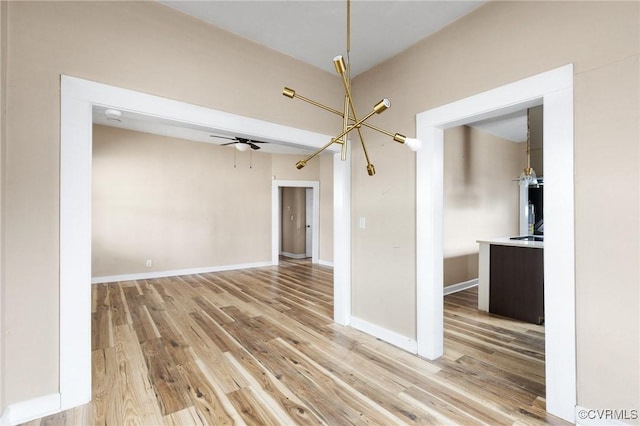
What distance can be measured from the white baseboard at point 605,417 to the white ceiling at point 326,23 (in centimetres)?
283

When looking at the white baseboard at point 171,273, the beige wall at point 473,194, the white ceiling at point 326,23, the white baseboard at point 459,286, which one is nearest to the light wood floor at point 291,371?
the white baseboard at point 459,286

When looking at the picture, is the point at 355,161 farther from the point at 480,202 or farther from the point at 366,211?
the point at 480,202

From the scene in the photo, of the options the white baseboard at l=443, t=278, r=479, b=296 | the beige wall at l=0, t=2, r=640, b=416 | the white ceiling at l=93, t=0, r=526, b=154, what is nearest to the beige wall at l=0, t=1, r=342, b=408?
the beige wall at l=0, t=2, r=640, b=416

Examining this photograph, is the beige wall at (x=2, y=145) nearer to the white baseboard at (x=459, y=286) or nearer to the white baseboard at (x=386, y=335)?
the white baseboard at (x=386, y=335)

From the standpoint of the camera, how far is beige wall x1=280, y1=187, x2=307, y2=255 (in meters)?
8.80

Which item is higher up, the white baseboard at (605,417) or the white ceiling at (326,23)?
the white ceiling at (326,23)

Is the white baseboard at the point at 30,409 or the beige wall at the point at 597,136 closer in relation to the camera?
the beige wall at the point at 597,136

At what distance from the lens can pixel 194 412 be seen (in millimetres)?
1851

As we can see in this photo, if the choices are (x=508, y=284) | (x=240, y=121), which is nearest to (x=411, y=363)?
(x=508, y=284)

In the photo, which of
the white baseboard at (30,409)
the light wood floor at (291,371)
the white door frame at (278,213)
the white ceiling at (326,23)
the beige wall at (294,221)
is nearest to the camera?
the white baseboard at (30,409)

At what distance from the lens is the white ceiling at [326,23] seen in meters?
2.24

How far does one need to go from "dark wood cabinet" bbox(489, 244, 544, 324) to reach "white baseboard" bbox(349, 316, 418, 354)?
1770 mm

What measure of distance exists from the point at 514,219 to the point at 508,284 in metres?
3.10

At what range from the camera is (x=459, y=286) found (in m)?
4.96
